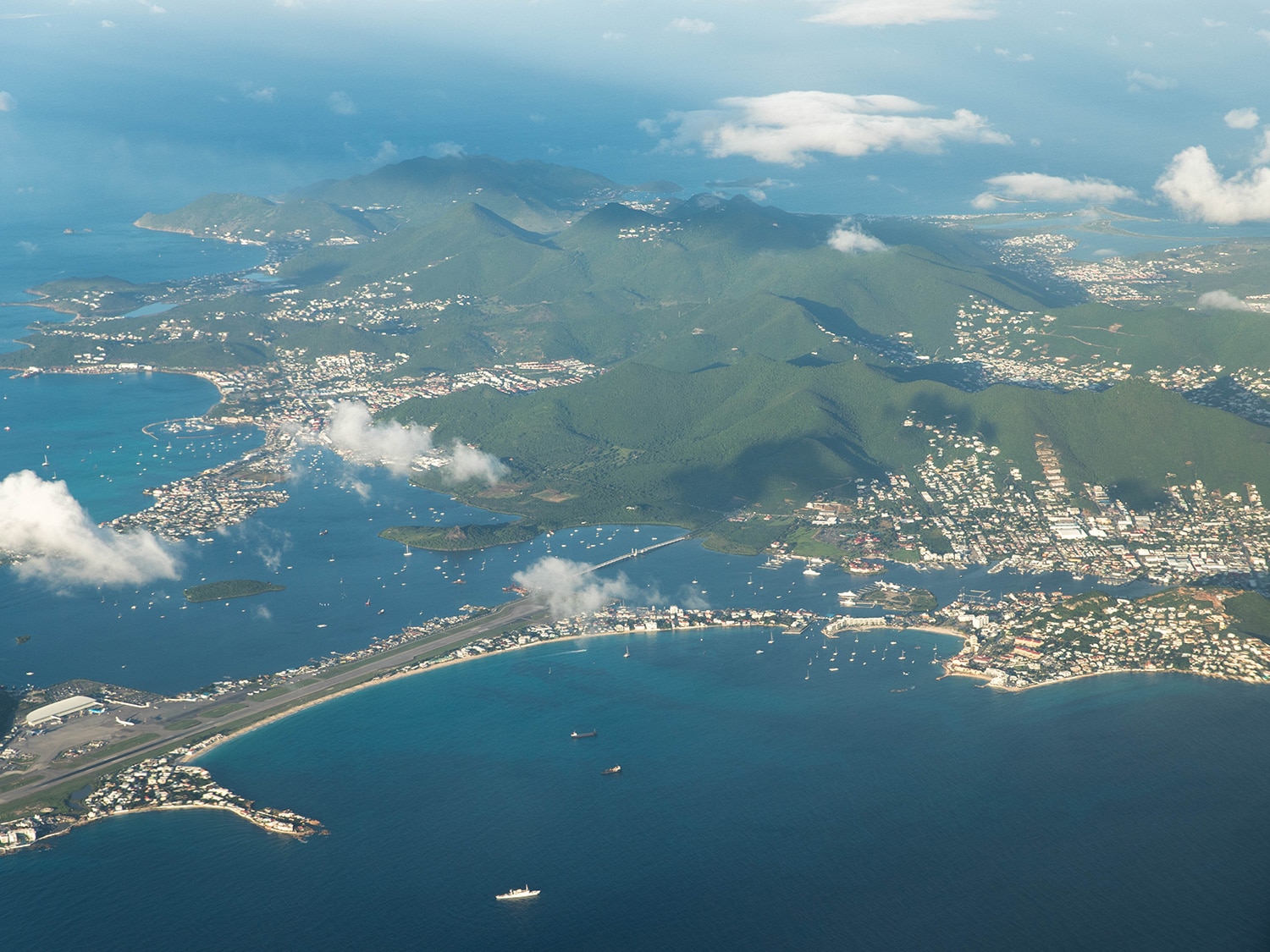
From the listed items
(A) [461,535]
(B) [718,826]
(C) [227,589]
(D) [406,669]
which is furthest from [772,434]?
(B) [718,826]

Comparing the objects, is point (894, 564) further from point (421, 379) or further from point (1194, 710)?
point (421, 379)

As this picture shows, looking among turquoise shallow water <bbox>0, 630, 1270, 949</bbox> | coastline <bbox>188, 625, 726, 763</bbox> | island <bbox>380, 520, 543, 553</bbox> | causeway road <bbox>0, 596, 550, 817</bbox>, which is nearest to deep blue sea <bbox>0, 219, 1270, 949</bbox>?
turquoise shallow water <bbox>0, 630, 1270, 949</bbox>

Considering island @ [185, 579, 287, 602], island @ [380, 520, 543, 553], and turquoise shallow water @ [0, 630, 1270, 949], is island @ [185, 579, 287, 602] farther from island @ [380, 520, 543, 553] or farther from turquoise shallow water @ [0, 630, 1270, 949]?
turquoise shallow water @ [0, 630, 1270, 949]

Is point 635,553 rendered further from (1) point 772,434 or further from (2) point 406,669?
(2) point 406,669

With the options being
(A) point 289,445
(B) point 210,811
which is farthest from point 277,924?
(A) point 289,445

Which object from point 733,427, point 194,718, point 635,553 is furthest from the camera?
point 733,427
